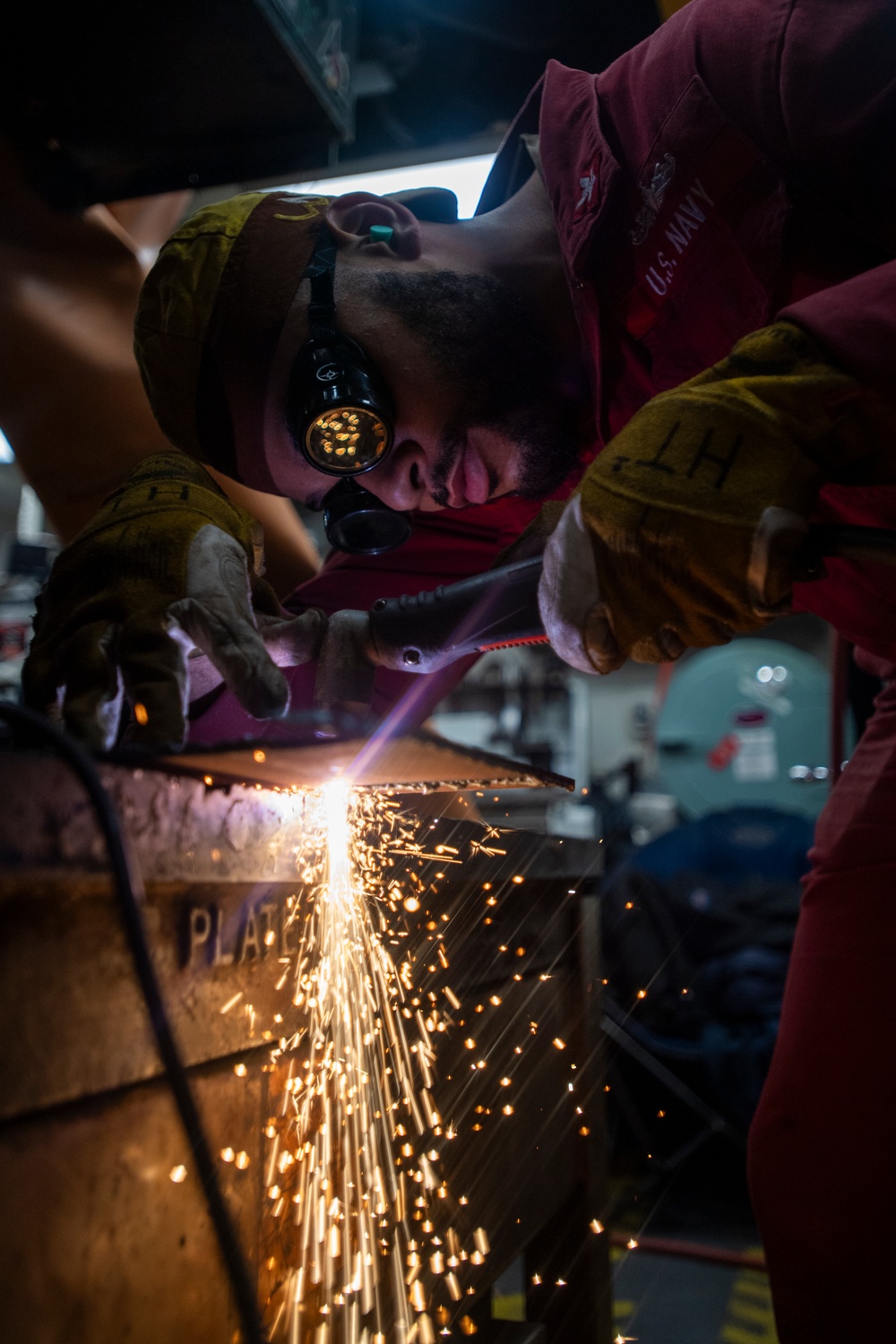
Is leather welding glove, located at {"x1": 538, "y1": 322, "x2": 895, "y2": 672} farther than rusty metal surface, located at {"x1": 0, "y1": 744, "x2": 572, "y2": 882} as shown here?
Yes

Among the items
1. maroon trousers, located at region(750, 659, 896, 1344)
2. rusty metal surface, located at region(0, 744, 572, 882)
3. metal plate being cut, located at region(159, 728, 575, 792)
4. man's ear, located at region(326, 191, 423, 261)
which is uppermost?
man's ear, located at region(326, 191, 423, 261)

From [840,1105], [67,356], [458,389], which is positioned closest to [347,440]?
[458,389]

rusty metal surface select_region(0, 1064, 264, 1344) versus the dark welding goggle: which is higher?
the dark welding goggle

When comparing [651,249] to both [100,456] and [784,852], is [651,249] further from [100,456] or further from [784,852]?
[784,852]

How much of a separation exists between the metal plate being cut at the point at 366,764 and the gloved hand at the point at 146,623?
70 millimetres

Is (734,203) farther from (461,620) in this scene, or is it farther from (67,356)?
(67,356)

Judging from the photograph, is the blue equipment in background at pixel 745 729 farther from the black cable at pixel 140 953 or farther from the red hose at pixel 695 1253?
the black cable at pixel 140 953

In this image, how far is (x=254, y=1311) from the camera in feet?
1.87

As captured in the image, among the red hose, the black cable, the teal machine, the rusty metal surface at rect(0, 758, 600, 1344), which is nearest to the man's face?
the rusty metal surface at rect(0, 758, 600, 1344)

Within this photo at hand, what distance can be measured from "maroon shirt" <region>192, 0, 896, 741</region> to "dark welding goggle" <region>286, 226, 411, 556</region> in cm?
22

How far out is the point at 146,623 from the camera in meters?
0.83

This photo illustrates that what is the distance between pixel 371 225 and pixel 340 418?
374 mm

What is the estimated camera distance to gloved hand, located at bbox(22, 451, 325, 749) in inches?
31.4

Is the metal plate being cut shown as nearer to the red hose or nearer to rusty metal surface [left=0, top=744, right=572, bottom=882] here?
rusty metal surface [left=0, top=744, right=572, bottom=882]
